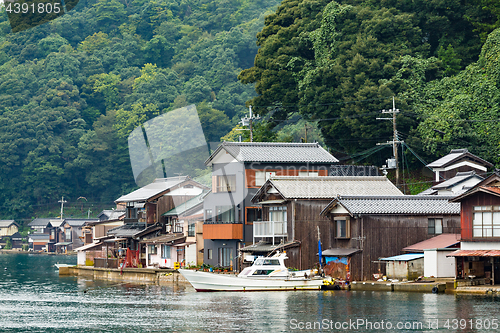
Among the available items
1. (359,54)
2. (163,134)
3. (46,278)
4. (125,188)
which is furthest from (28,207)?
(359,54)

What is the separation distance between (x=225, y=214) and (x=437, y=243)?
59.1ft

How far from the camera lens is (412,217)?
4366cm

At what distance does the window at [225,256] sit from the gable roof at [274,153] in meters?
7.17

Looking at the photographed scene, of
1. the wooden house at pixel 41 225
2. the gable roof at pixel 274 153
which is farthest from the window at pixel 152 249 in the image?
Answer: the wooden house at pixel 41 225

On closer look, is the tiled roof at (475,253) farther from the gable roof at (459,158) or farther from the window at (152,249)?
the window at (152,249)

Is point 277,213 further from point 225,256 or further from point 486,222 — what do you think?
point 486,222

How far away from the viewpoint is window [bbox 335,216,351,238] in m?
43.8

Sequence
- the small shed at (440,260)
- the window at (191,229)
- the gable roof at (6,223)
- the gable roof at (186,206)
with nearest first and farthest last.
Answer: the small shed at (440,260) < the window at (191,229) < the gable roof at (186,206) < the gable roof at (6,223)

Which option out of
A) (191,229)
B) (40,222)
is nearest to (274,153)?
(191,229)

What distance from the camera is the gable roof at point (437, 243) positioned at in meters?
40.7

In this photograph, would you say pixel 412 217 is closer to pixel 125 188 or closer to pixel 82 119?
pixel 125 188

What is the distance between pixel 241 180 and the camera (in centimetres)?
5228

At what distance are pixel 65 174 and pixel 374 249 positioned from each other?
385 ft

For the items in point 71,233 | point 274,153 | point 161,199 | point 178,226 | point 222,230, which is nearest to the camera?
point 222,230
